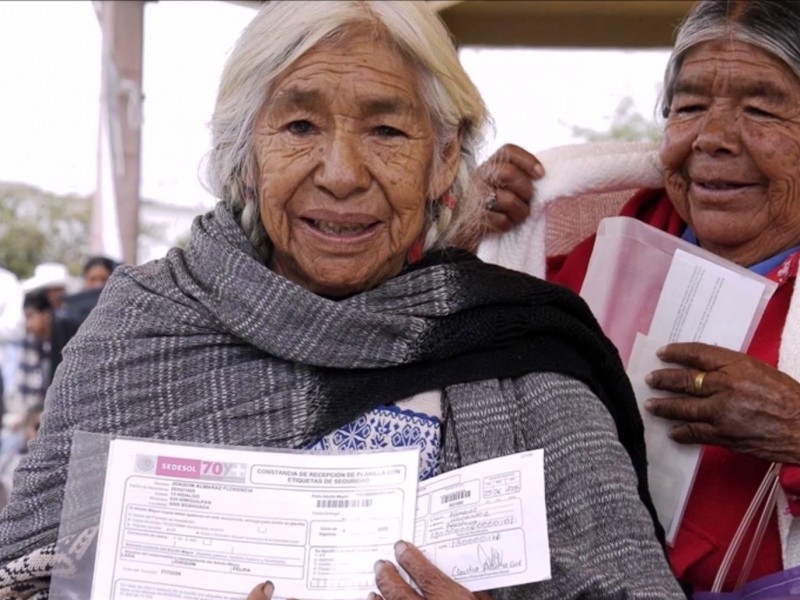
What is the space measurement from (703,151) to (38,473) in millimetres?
1434

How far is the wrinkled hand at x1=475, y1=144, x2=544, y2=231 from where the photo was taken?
2584mm

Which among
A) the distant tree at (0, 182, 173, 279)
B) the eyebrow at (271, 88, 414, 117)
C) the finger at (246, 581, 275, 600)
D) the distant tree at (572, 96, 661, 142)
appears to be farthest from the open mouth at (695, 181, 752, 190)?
the distant tree at (0, 182, 173, 279)

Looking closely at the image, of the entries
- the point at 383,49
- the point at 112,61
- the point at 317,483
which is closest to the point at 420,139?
the point at 383,49

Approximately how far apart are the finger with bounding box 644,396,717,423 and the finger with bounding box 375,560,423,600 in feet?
2.49

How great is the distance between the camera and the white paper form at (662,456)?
2.09 meters

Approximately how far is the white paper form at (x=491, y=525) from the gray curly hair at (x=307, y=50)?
24.4 inches

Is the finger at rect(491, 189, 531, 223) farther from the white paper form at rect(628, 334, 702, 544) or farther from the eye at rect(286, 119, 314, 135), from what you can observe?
the eye at rect(286, 119, 314, 135)

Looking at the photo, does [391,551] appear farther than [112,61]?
No

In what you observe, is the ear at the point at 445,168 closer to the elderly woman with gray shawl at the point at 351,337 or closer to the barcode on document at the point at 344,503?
the elderly woman with gray shawl at the point at 351,337

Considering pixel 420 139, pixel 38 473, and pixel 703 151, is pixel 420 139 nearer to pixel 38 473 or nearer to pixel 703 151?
pixel 703 151

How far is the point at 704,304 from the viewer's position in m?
2.17

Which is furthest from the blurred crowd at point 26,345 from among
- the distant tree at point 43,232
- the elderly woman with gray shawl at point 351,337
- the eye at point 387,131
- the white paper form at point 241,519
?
the white paper form at point 241,519

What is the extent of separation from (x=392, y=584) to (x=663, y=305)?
96cm

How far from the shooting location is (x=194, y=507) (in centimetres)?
155
